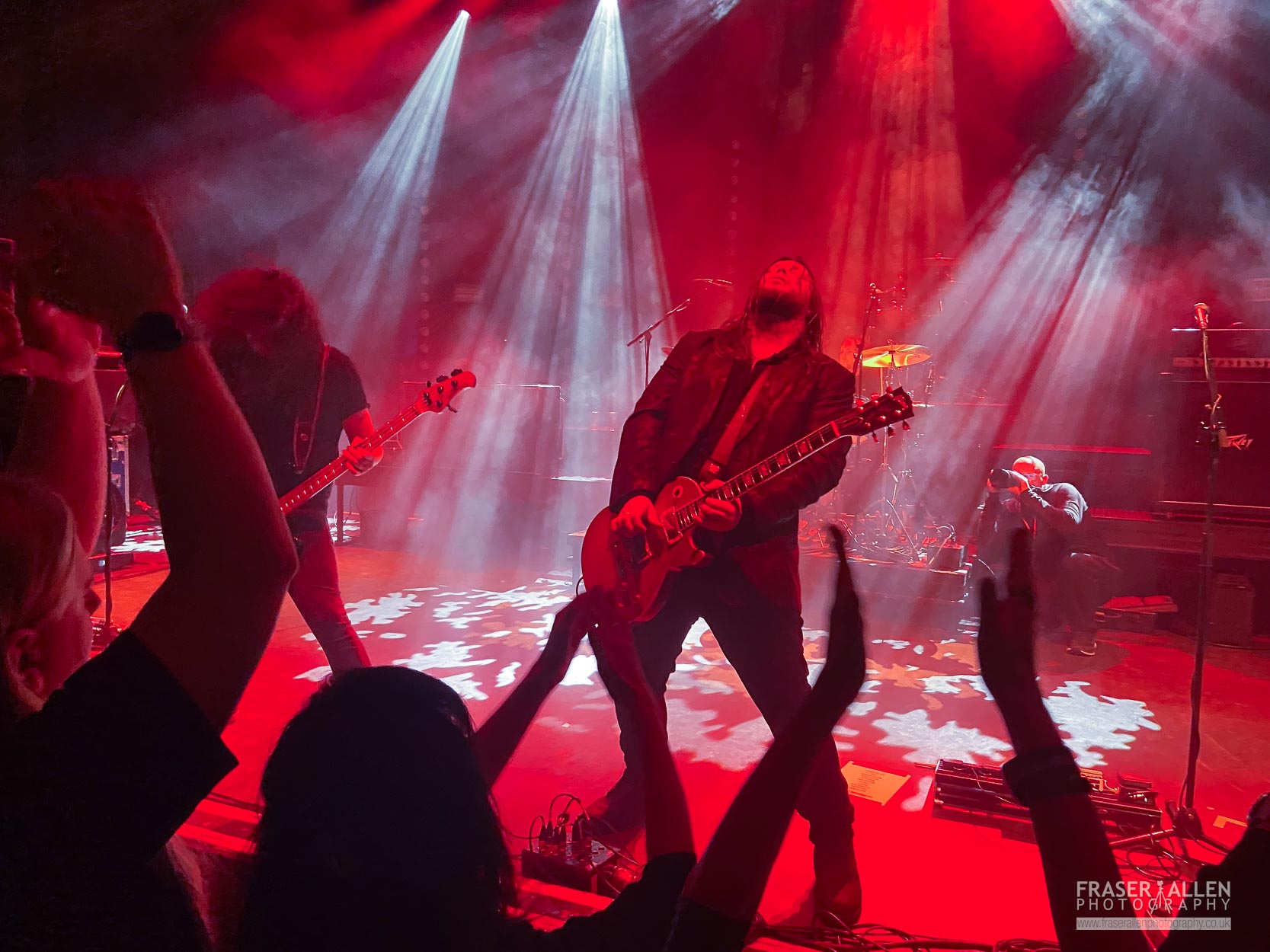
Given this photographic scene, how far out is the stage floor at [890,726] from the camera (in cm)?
277

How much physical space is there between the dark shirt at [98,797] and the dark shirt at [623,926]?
420 millimetres

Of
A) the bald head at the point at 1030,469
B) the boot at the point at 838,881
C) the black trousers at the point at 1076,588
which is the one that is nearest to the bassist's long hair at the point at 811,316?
the boot at the point at 838,881

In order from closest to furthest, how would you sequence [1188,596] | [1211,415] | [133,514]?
[1211,415] → [1188,596] → [133,514]

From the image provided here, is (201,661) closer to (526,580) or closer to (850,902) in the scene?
(850,902)

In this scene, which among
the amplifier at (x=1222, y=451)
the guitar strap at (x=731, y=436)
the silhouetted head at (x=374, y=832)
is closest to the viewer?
the silhouetted head at (x=374, y=832)

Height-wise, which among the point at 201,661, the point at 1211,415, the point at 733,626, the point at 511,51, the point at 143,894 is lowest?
the point at 733,626

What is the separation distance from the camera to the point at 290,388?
3.55m

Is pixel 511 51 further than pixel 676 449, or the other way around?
pixel 511 51

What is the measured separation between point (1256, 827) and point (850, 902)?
1.86 meters

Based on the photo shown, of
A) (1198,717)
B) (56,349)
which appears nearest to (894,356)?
(1198,717)

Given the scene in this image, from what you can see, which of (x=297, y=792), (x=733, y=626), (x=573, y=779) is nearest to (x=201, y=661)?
(x=297, y=792)

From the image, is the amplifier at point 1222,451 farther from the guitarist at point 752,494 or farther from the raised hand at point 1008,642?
the raised hand at point 1008,642

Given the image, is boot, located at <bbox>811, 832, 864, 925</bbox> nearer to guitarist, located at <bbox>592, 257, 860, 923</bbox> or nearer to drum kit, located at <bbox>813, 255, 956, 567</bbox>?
guitarist, located at <bbox>592, 257, 860, 923</bbox>

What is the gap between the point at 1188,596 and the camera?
679 centimetres
